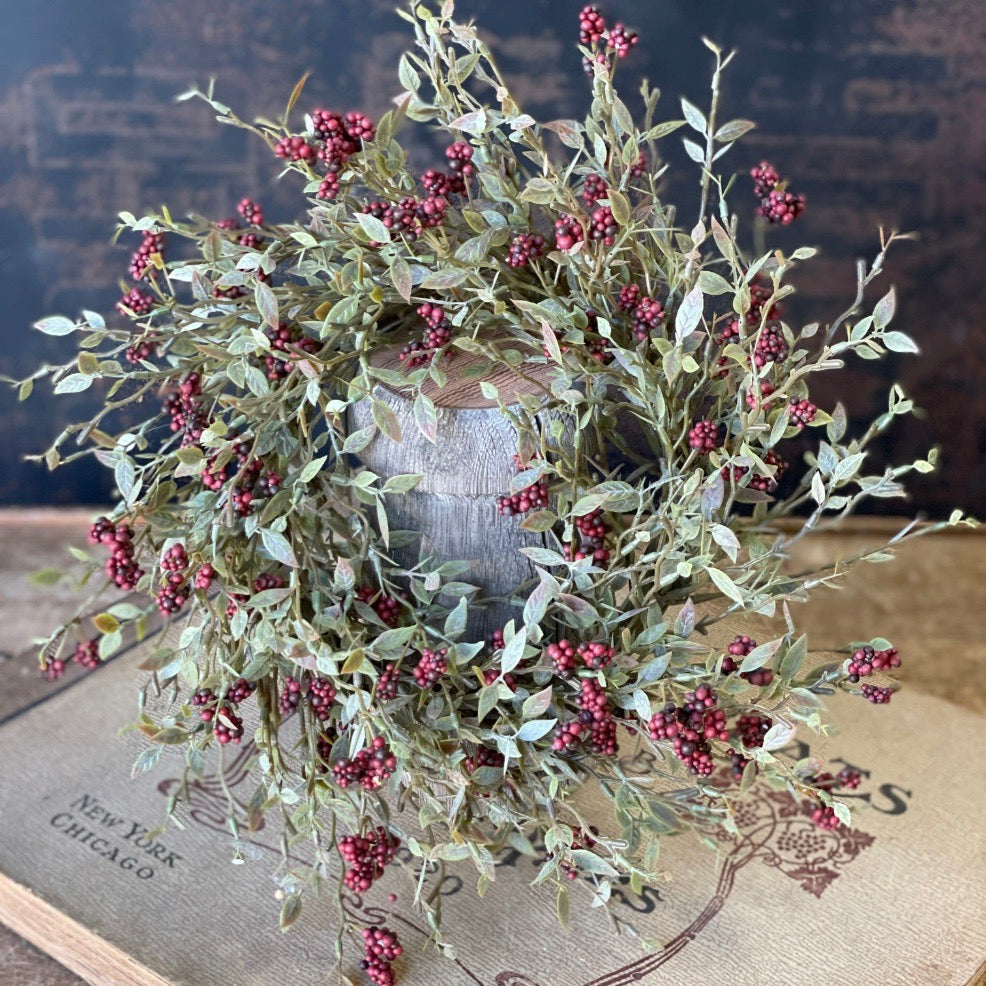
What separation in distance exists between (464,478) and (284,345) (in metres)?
0.15

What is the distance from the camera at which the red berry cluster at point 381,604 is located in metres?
0.69

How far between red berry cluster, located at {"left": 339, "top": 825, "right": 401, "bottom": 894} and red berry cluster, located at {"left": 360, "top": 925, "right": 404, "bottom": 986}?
0.04 m

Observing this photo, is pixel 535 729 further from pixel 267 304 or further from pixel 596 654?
pixel 267 304

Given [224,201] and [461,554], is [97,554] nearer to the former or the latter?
[224,201]

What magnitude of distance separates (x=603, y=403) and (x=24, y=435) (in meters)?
1.29

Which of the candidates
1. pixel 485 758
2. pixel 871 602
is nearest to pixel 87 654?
pixel 485 758

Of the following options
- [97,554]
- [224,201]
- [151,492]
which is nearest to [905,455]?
[224,201]

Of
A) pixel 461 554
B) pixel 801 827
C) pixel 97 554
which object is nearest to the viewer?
pixel 461 554

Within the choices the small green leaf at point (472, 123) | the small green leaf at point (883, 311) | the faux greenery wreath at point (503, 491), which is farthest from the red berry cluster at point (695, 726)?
the small green leaf at point (472, 123)

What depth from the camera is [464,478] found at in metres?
0.70

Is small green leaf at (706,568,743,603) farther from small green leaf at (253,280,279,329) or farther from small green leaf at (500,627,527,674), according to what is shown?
small green leaf at (253,280,279,329)

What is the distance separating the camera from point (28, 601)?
4.50 ft

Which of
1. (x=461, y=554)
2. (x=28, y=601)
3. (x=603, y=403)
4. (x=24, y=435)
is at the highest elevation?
(x=603, y=403)

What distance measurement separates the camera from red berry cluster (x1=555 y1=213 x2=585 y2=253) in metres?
0.59
